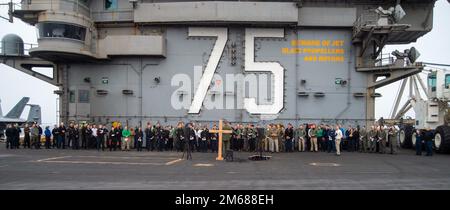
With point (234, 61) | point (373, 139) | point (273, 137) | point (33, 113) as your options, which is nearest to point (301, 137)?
point (273, 137)

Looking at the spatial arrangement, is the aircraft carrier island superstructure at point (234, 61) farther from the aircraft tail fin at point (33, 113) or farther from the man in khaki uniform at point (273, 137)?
the aircraft tail fin at point (33, 113)

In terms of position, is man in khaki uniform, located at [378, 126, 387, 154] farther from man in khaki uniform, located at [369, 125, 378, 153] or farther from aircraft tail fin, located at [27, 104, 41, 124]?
aircraft tail fin, located at [27, 104, 41, 124]

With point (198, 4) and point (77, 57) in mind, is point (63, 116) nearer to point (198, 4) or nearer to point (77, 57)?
point (77, 57)

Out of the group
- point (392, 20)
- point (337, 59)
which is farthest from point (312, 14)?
point (392, 20)

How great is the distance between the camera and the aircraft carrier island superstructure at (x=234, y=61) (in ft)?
71.4

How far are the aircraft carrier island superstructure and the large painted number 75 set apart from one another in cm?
6

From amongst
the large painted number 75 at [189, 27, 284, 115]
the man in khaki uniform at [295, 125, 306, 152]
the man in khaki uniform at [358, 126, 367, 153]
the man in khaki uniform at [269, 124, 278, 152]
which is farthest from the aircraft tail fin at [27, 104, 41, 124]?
the man in khaki uniform at [358, 126, 367, 153]

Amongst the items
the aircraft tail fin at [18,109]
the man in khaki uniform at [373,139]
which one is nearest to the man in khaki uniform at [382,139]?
the man in khaki uniform at [373,139]

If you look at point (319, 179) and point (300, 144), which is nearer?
point (319, 179)

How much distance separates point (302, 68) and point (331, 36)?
2.76 metres

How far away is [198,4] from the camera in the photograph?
21.6 metres

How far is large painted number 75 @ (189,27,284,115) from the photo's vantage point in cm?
2219

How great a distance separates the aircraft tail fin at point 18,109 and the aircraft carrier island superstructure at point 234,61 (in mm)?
35964

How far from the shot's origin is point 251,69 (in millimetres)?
22188
